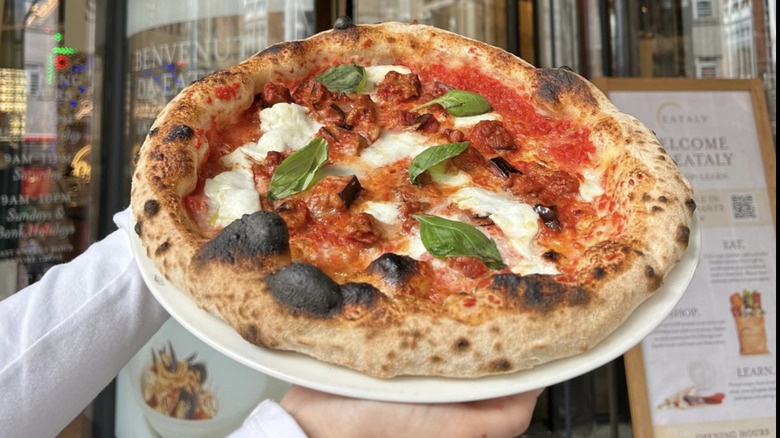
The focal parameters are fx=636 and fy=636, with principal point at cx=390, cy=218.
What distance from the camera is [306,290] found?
4.09 feet

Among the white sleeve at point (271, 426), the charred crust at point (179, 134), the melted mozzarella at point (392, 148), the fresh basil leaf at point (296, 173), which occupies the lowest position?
Result: the white sleeve at point (271, 426)

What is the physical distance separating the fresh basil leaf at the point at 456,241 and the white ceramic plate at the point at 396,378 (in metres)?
0.27

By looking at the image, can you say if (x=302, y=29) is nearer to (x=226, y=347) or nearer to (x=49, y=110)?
(x=49, y=110)

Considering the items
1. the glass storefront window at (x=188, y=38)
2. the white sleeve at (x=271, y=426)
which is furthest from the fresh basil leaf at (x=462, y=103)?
the glass storefront window at (x=188, y=38)

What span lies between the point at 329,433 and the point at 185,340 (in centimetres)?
250

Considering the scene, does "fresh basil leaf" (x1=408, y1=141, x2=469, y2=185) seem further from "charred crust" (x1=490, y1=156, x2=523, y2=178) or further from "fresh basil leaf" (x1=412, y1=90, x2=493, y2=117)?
"fresh basil leaf" (x1=412, y1=90, x2=493, y2=117)

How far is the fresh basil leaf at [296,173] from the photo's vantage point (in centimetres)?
159

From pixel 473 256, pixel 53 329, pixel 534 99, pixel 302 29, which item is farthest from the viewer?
pixel 302 29

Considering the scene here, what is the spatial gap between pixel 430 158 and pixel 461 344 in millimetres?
596

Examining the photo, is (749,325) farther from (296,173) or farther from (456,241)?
(296,173)

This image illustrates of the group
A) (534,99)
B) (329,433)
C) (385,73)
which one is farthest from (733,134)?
(329,433)

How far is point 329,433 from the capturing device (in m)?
1.28

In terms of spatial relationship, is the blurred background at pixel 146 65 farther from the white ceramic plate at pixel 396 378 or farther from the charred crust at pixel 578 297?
the charred crust at pixel 578 297

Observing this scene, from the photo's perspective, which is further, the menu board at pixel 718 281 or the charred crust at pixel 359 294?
the menu board at pixel 718 281
